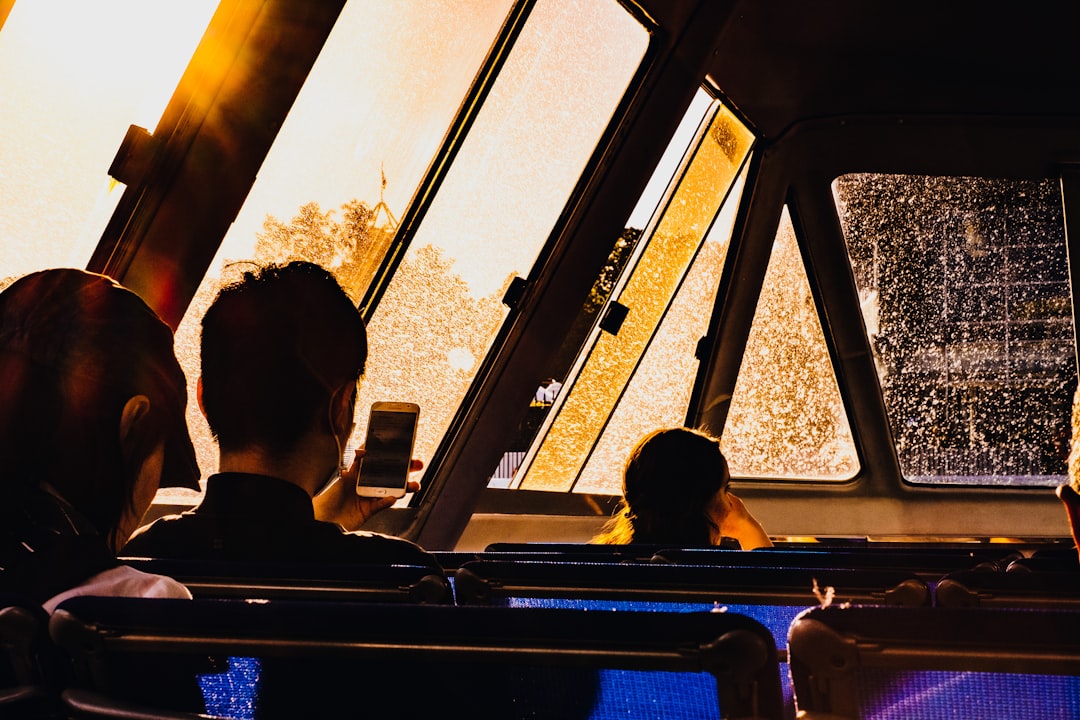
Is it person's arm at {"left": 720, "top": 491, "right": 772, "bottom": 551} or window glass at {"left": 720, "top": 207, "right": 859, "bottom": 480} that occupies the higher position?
window glass at {"left": 720, "top": 207, "right": 859, "bottom": 480}

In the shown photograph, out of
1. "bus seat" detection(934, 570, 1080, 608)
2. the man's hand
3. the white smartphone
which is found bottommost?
the man's hand

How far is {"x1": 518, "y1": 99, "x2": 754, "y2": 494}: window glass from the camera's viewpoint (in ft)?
18.8

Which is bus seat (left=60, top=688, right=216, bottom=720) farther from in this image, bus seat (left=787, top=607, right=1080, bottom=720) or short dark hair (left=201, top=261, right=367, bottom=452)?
short dark hair (left=201, top=261, right=367, bottom=452)

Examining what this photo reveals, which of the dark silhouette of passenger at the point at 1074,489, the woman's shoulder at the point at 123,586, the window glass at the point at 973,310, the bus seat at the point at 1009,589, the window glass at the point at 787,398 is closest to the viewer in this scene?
the woman's shoulder at the point at 123,586

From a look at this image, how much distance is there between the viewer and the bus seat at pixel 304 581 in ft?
4.03

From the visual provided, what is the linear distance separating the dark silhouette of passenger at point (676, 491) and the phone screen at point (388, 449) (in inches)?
52.0

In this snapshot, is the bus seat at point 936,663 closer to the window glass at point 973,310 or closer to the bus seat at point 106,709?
the bus seat at point 106,709

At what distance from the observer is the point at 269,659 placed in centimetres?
82

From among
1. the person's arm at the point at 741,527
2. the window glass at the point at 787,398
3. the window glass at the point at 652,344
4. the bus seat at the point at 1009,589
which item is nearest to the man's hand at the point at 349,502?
the bus seat at the point at 1009,589

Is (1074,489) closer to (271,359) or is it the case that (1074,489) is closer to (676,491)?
(271,359)

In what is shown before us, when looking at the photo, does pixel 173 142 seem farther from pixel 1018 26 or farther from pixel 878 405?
pixel 878 405

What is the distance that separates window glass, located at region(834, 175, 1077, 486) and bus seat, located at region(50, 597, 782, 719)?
6085 millimetres

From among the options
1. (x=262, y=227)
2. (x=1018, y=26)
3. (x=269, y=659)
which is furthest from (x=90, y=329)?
(x=1018, y=26)

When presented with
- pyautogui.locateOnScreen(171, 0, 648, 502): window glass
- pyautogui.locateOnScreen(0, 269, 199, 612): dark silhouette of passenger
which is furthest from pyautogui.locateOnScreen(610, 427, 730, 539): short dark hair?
pyautogui.locateOnScreen(0, 269, 199, 612): dark silhouette of passenger
